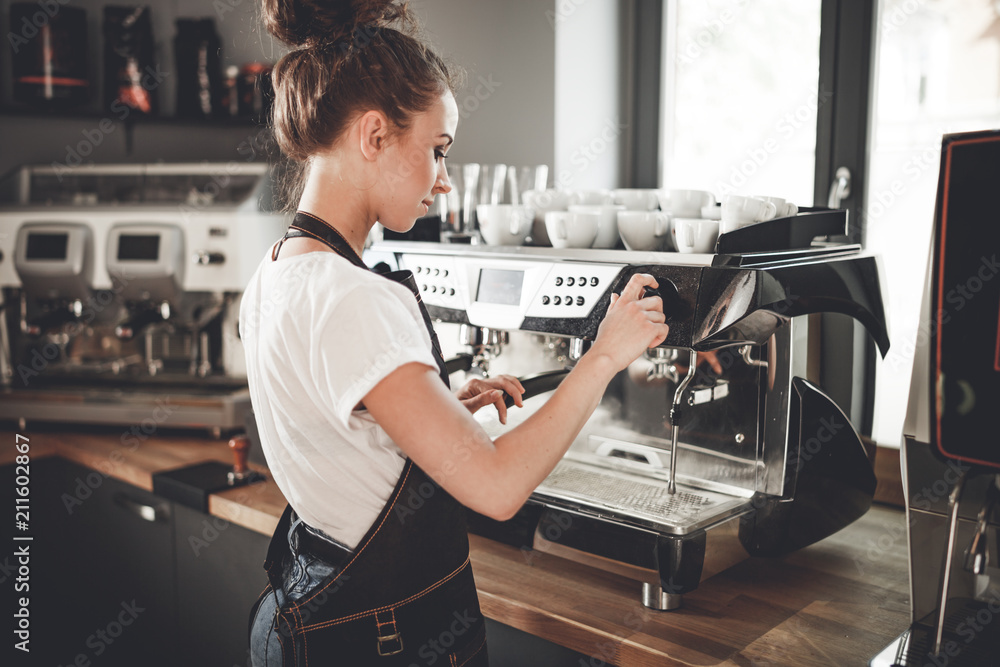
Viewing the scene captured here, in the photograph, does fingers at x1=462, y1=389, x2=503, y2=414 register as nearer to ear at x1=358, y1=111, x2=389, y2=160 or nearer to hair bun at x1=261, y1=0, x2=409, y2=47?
ear at x1=358, y1=111, x2=389, y2=160

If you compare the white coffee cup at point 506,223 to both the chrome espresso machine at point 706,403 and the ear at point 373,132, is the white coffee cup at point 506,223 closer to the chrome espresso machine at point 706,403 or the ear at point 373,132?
the chrome espresso machine at point 706,403

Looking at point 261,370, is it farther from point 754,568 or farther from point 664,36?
point 664,36

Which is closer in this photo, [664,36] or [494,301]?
[494,301]

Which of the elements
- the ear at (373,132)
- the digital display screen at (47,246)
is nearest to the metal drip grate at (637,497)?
the ear at (373,132)

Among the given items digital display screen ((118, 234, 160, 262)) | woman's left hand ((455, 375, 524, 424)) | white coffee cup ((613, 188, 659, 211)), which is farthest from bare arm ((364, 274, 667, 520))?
digital display screen ((118, 234, 160, 262))

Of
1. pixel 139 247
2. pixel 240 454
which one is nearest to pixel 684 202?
pixel 240 454

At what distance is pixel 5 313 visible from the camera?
228 centimetres

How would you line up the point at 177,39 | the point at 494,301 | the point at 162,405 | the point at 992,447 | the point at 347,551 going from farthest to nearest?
the point at 177,39, the point at 162,405, the point at 494,301, the point at 347,551, the point at 992,447

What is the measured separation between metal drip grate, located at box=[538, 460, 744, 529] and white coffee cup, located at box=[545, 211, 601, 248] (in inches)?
14.1

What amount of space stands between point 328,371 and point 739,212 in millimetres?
639

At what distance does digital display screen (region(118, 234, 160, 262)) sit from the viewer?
210 cm

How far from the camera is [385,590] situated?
3.15ft

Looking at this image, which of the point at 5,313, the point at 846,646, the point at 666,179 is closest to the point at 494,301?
the point at 846,646

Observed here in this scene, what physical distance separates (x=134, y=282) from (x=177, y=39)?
0.83 meters
